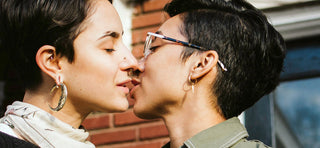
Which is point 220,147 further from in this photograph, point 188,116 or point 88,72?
point 88,72

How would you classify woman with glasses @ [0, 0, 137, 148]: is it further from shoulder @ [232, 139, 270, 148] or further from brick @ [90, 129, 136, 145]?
brick @ [90, 129, 136, 145]

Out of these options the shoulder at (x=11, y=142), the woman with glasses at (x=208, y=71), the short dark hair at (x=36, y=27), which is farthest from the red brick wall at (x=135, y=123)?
the shoulder at (x=11, y=142)

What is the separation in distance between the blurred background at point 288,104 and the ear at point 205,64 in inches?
37.9

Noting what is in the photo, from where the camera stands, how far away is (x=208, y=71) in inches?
131

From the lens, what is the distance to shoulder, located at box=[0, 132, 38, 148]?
8.99ft

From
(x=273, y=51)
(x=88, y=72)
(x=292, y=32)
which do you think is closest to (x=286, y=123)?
(x=292, y=32)

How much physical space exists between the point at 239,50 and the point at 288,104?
110 cm

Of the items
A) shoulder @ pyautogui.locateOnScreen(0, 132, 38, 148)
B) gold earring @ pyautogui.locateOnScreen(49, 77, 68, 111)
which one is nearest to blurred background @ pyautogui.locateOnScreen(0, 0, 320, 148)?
gold earring @ pyautogui.locateOnScreen(49, 77, 68, 111)

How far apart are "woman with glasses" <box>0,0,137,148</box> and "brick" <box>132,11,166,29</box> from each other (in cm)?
135

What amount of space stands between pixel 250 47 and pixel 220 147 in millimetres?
643

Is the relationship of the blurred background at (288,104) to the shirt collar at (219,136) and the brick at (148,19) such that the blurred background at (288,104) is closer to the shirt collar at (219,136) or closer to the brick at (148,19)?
the brick at (148,19)

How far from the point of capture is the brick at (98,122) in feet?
15.2

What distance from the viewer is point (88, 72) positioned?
3.15 m

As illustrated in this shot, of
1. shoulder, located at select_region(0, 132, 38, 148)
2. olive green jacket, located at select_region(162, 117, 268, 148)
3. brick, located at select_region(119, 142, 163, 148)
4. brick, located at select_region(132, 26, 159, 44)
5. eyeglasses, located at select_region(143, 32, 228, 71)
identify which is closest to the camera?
shoulder, located at select_region(0, 132, 38, 148)
